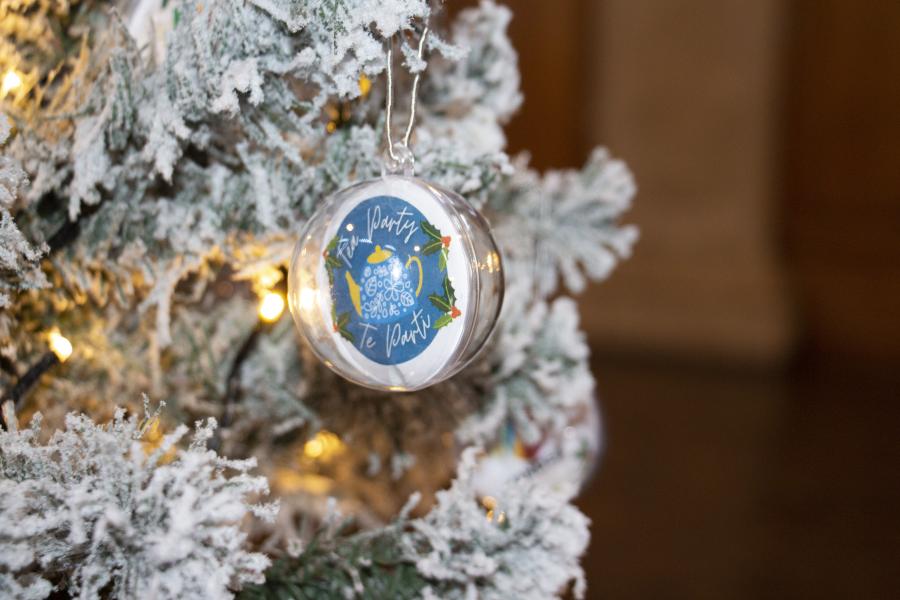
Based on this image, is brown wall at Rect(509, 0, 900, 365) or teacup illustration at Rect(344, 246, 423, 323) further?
brown wall at Rect(509, 0, 900, 365)

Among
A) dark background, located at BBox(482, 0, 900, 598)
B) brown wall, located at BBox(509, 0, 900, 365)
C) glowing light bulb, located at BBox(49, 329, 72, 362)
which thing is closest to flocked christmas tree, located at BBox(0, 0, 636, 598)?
glowing light bulb, located at BBox(49, 329, 72, 362)

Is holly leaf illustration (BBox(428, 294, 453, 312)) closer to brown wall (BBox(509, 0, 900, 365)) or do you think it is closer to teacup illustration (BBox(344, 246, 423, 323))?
teacup illustration (BBox(344, 246, 423, 323))

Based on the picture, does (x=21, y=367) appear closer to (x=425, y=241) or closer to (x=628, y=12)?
(x=425, y=241)

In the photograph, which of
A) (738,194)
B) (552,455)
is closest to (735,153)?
(738,194)

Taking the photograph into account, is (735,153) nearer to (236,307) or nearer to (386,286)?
(236,307)

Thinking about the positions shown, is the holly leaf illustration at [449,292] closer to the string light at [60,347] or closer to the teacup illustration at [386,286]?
the teacup illustration at [386,286]

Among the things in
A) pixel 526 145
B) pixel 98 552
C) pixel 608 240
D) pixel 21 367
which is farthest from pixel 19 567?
pixel 526 145

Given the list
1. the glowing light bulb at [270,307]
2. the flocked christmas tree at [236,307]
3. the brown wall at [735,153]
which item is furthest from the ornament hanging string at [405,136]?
the brown wall at [735,153]
